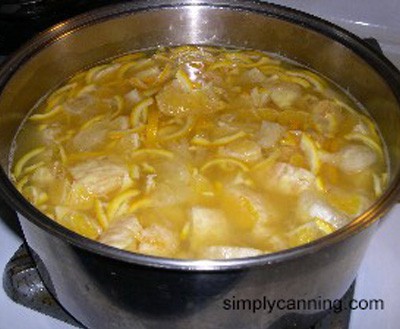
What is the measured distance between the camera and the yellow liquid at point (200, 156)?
86.9 inches

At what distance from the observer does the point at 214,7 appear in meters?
2.92

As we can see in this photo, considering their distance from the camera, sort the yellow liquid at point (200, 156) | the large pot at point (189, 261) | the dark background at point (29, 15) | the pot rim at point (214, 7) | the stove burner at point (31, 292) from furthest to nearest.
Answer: the dark background at point (29, 15)
the stove burner at point (31, 292)
the yellow liquid at point (200, 156)
the large pot at point (189, 261)
the pot rim at point (214, 7)

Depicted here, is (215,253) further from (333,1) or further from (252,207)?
(333,1)

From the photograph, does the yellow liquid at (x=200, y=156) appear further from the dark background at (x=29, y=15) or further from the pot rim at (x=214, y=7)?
the dark background at (x=29, y=15)

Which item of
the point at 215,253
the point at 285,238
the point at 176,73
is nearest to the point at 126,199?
the point at 215,253

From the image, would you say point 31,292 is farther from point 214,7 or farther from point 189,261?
point 214,7

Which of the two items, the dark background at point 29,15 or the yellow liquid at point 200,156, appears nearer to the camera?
the yellow liquid at point 200,156

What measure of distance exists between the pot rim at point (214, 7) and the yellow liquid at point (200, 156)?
293 mm

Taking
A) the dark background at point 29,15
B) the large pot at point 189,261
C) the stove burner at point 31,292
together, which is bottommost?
the stove burner at point 31,292

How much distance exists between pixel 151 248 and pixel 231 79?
1171 mm

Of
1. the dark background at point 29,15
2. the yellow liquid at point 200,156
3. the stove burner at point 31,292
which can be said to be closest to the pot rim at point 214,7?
the yellow liquid at point 200,156

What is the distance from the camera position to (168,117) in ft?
8.94

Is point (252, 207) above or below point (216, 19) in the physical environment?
below

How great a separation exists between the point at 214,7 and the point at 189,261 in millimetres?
1688
